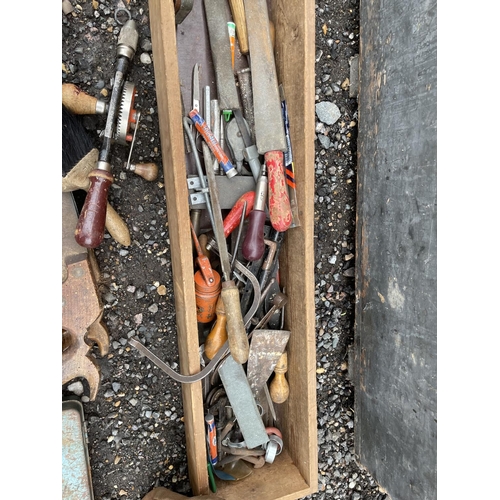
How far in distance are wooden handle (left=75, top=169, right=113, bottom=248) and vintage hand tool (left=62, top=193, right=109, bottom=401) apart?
0.12 m

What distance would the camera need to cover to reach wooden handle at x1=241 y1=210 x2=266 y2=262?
1.25 m

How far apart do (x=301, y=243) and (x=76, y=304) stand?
2.24 feet

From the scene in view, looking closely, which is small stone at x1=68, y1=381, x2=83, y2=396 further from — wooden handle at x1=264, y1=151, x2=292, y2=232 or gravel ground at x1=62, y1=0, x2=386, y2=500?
wooden handle at x1=264, y1=151, x2=292, y2=232

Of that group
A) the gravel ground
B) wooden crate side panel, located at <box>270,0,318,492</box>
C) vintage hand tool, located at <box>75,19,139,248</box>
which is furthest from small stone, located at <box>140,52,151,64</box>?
wooden crate side panel, located at <box>270,0,318,492</box>

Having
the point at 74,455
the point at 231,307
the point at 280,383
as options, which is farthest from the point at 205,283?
the point at 74,455

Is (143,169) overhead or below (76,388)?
overhead

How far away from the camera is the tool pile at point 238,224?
1.27 meters

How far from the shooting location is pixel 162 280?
1431 mm

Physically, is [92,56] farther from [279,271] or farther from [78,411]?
[78,411]

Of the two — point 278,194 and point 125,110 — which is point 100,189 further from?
point 278,194

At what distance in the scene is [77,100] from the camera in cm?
119

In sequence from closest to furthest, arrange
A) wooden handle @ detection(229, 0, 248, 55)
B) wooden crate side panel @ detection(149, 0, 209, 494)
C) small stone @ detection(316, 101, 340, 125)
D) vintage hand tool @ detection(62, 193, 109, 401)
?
wooden crate side panel @ detection(149, 0, 209, 494)
vintage hand tool @ detection(62, 193, 109, 401)
wooden handle @ detection(229, 0, 248, 55)
small stone @ detection(316, 101, 340, 125)
